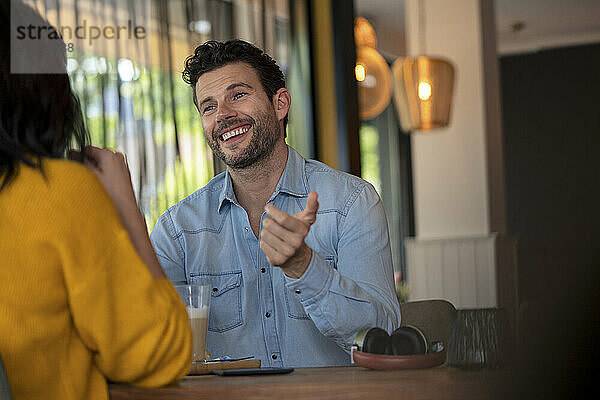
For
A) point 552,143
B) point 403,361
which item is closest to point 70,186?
point 403,361

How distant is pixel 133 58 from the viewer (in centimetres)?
284

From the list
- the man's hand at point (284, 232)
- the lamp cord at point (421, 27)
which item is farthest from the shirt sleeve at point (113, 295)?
the lamp cord at point (421, 27)

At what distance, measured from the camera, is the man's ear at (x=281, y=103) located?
5.61ft

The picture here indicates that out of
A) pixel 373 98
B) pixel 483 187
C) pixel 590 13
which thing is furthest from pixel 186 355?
pixel 590 13

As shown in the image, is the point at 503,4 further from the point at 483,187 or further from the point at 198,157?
the point at 198,157

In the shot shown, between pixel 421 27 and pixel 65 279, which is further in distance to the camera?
pixel 421 27

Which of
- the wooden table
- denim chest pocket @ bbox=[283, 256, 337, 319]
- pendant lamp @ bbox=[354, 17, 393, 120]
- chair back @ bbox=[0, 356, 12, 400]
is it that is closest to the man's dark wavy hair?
denim chest pocket @ bbox=[283, 256, 337, 319]

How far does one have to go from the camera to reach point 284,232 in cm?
116

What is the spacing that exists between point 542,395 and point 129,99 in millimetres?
2389

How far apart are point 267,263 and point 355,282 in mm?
218

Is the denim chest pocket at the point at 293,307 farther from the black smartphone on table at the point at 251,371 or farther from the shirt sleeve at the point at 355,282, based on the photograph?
the black smartphone on table at the point at 251,371

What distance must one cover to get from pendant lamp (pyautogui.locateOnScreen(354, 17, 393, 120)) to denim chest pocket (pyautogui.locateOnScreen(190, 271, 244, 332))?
2.47 m

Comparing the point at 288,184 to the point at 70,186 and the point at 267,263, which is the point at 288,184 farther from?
the point at 70,186

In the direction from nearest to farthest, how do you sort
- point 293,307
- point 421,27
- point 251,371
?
point 251,371, point 293,307, point 421,27
